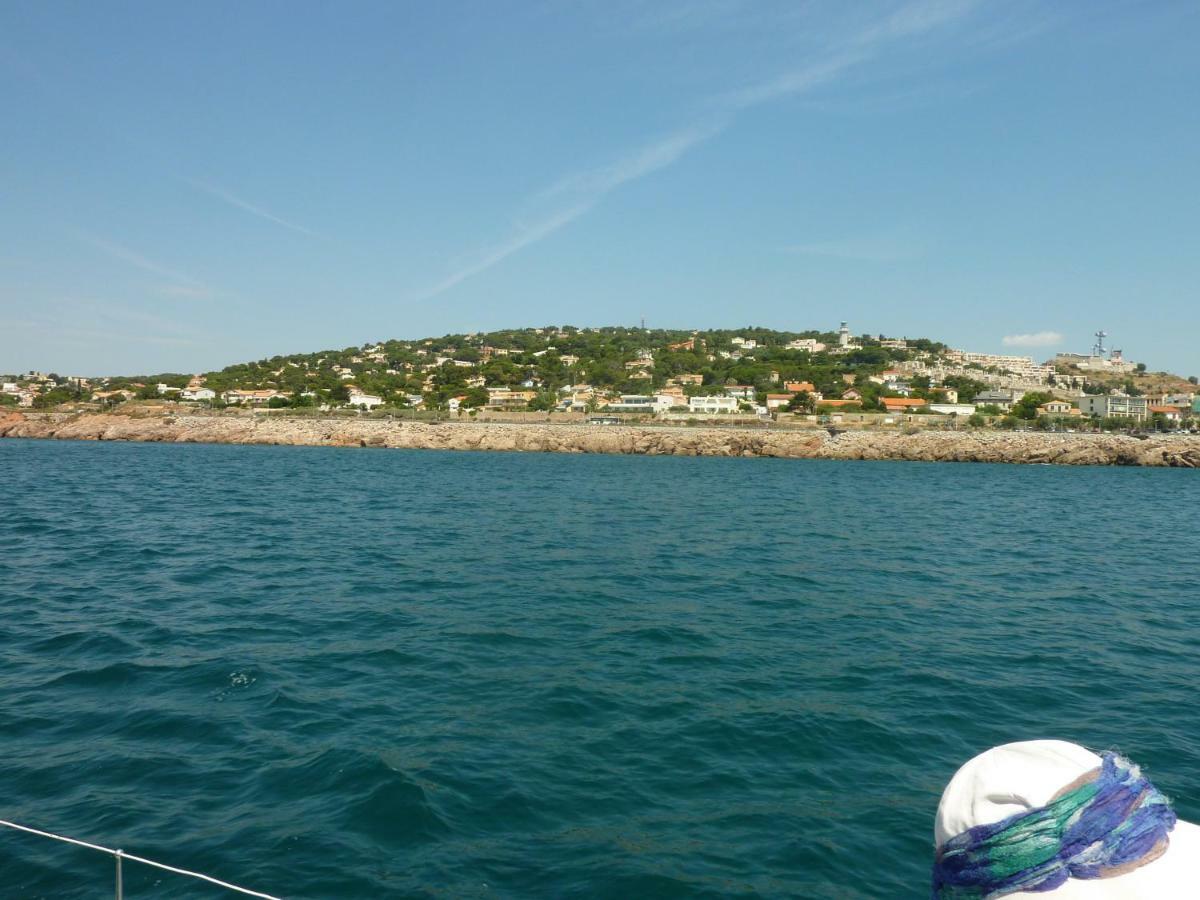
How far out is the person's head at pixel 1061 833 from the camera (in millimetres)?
1814

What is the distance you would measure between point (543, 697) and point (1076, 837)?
803 centimetres

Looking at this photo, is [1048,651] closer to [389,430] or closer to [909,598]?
[909,598]

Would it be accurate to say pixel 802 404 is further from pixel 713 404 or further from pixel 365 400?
pixel 365 400

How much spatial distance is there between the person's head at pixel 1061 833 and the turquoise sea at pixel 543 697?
4317 millimetres

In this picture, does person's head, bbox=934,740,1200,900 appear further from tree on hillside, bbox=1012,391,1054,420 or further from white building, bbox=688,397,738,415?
tree on hillside, bbox=1012,391,1054,420

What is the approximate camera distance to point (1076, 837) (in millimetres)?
1830

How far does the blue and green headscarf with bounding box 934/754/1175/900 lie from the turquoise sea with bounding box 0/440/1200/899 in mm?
4370

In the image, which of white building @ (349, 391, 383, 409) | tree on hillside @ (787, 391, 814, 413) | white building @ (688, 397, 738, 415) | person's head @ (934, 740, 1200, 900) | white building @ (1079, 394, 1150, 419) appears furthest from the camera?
white building @ (1079, 394, 1150, 419)

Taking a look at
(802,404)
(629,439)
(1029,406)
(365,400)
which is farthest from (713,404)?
(365,400)

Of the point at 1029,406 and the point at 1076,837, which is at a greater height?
the point at 1029,406

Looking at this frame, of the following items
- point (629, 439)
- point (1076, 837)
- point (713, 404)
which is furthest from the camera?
point (713, 404)

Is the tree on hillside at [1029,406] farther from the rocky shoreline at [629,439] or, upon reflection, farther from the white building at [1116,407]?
the rocky shoreline at [629,439]

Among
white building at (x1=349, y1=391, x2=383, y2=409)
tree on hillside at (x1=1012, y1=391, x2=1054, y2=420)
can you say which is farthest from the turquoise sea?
tree on hillside at (x1=1012, y1=391, x2=1054, y2=420)

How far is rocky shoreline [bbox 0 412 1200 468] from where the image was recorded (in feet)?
217
